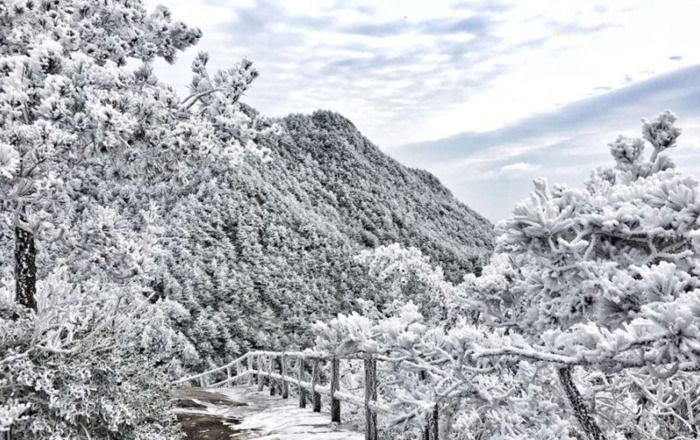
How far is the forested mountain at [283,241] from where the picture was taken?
26.9 m

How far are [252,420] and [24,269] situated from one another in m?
4.54

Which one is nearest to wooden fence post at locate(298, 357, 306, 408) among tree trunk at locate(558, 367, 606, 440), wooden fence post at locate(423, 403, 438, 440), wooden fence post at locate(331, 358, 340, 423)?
wooden fence post at locate(331, 358, 340, 423)

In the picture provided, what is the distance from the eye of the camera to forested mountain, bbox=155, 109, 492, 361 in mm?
26938

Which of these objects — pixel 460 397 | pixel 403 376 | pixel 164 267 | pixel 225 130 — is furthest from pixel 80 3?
pixel 164 267

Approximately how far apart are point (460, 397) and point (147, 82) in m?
5.21

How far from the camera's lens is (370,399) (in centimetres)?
651

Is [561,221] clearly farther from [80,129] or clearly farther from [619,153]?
[80,129]

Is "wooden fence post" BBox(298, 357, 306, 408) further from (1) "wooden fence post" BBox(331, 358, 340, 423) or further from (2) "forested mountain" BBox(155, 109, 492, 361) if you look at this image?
(2) "forested mountain" BBox(155, 109, 492, 361)

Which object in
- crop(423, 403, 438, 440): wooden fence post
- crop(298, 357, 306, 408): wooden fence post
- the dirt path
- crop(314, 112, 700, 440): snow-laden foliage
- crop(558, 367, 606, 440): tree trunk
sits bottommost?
the dirt path

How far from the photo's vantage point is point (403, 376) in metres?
5.54

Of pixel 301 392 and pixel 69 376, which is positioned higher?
pixel 69 376

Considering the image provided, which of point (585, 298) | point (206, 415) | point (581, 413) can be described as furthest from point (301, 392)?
point (585, 298)

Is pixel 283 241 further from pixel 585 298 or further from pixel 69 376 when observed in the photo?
pixel 585 298

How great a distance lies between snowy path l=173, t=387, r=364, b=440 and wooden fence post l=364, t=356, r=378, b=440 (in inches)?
15.5
